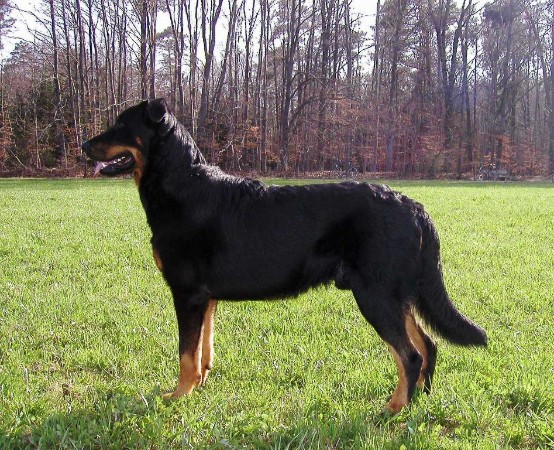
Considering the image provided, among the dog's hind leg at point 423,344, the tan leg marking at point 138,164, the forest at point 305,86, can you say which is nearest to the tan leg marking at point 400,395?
the dog's hind leg at point 423,344

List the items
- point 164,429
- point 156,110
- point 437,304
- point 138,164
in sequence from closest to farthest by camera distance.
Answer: point 164,429 < point 437,304 < point 156,110 < point 138,164

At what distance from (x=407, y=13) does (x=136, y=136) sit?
1497 inches

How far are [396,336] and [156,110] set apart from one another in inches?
88.3

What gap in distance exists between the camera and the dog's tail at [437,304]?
125 inches

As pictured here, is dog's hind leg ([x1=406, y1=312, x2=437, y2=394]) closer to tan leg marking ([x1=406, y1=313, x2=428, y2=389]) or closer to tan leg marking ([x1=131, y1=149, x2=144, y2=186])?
tan leg marking ([x1=406, y1=313, x2=428, y2=389])

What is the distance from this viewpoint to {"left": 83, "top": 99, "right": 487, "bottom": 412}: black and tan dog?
307 cm

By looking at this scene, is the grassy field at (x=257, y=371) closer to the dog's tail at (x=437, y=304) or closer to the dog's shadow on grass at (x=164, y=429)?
the dog's shadow on grass at (x=164, y=429)

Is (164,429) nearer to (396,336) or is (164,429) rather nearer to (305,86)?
(396,336)

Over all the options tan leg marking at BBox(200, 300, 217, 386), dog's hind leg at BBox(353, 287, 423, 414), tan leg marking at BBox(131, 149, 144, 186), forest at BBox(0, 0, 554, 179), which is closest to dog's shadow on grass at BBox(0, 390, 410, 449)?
dog's hind leg at BBox(353, 287, 423, 414)

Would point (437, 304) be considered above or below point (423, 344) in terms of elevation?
above

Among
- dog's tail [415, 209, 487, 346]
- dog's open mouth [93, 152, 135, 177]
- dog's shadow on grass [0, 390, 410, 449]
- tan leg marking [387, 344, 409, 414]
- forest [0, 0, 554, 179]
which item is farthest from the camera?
forest [0, 0, 554, 179]

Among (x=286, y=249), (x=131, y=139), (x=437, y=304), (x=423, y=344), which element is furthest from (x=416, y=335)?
(x=131, y=139)

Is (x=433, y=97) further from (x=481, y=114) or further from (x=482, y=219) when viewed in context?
(x=482, y=219)

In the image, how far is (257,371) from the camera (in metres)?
3.48
